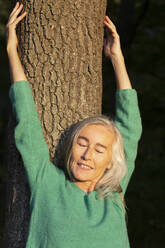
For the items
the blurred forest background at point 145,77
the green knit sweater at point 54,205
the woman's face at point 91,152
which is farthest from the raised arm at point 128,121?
the blurred forest background at point 145,77

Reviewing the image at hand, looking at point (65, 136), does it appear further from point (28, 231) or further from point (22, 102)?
point (28, 231)

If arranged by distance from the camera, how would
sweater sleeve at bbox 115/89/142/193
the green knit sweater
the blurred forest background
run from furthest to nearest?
the blurred forest background, sweater sleeve at bbox 115/89/142/193, the green knit sweater

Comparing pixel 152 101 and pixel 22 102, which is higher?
pixel 22 102

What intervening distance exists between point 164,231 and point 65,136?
5.29m

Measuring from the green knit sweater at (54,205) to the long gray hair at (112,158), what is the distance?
8 centimetres

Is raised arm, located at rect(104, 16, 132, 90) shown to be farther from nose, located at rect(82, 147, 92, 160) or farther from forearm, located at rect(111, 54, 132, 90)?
nose, located at rect(82, 147, 92, 160)

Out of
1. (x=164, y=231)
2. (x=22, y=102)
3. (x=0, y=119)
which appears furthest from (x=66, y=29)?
(x=0, y=119)

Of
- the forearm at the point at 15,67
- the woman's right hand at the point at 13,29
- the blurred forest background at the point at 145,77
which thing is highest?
the woman's right hand at the point at 13,29

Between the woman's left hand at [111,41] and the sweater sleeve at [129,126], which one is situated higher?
the woman's left hand at [111,41]

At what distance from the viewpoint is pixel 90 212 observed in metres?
2.98

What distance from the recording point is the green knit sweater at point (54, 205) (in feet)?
9.43

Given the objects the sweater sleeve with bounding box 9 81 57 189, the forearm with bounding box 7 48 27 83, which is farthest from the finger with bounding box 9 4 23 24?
the sweater sleeve with bounding box 9 81 57 189

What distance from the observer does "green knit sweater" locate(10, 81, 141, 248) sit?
2.87 meters

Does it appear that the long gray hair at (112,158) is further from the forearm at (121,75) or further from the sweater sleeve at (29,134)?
the forearm at (121,75)
